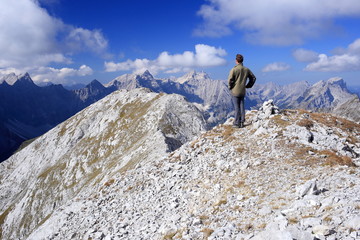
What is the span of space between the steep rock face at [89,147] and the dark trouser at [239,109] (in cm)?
2404

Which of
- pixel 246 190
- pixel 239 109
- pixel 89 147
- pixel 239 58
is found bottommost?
pixel 89 147

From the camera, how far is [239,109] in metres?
21.2

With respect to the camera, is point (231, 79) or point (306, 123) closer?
point (231, 79)

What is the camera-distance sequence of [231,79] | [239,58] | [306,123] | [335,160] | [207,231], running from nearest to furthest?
1. [207,231]
2. [335,160]
3. [239,58]
4. [231,79]
5. [306,123]

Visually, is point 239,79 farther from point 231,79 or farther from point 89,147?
point 89,147

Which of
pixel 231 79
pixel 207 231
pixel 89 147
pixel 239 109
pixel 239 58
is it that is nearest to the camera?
pixel 207 231

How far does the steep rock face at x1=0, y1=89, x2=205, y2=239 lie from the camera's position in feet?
246

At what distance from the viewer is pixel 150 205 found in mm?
15375

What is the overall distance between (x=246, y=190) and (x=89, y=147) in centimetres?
9853

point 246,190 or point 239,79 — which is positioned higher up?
point 239,79

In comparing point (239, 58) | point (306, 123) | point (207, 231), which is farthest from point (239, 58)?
point (207, 231)

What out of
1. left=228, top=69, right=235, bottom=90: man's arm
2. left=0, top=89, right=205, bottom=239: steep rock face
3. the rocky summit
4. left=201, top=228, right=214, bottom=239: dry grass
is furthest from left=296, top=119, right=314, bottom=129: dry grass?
left=0, top=89, right=205, bottom=239: steep rock face

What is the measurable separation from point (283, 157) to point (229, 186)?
4.55 m

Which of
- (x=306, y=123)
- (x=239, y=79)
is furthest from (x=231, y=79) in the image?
(x=306, y=123)
